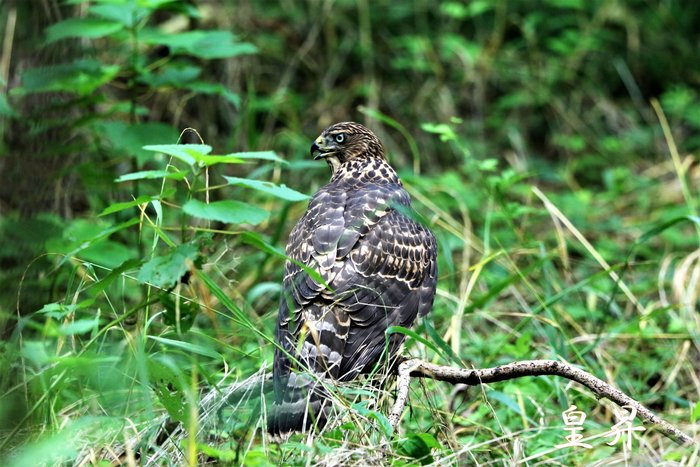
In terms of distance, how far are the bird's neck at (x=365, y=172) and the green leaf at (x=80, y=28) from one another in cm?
143

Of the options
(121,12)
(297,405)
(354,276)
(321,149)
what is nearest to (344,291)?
(354,276)

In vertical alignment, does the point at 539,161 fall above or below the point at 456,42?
below

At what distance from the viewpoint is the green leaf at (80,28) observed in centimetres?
455

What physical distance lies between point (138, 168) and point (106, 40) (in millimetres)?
2258

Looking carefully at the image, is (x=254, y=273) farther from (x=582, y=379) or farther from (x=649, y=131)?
(x=649, y=131)

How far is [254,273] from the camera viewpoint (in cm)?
604

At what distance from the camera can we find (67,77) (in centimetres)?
468

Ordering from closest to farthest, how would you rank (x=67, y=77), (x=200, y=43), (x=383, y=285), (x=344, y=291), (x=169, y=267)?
(x=169, y=267), (x=344, y=291), (x=383, y=285), (x=67, y=77), (x=200, y=43)

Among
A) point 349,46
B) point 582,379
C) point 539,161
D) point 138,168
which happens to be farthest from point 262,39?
point 582,379

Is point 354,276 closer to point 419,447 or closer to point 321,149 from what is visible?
point 419,447

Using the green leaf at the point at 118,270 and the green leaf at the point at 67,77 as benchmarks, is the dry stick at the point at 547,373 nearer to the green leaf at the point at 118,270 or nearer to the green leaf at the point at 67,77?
the green leaf at the point at 118,270

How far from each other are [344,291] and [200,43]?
209 centimetres

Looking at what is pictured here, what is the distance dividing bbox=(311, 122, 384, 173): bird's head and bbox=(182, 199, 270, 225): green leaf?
1.77 m

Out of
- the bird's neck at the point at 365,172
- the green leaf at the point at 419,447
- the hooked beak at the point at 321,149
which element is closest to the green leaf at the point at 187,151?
the green leaf at the point at 419,447
